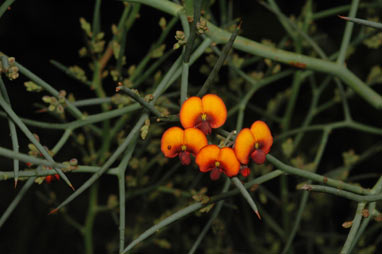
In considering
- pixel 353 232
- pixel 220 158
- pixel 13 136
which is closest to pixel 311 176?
pixel 353 232

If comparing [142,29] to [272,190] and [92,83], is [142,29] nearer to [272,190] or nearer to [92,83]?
[92,83]

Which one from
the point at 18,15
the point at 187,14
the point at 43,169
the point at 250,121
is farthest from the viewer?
the point at 18,15

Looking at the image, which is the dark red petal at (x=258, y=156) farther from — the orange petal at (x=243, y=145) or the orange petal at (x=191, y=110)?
the orange petal at (x=191, y=110)

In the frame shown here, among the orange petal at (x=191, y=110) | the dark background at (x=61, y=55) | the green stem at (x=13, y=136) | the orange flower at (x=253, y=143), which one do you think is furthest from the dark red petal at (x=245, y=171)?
the dark background at (x=61, y=55)

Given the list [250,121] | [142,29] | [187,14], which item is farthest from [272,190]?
[187,14]

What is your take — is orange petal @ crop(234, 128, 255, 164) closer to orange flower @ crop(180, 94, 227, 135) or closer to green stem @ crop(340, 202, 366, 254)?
orange flower @ crop(180, 94, 227, 135)

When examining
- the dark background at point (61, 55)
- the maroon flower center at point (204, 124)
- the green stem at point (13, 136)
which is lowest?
the green stem at point (13, 136)

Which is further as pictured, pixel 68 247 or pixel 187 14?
pixel 68 247
